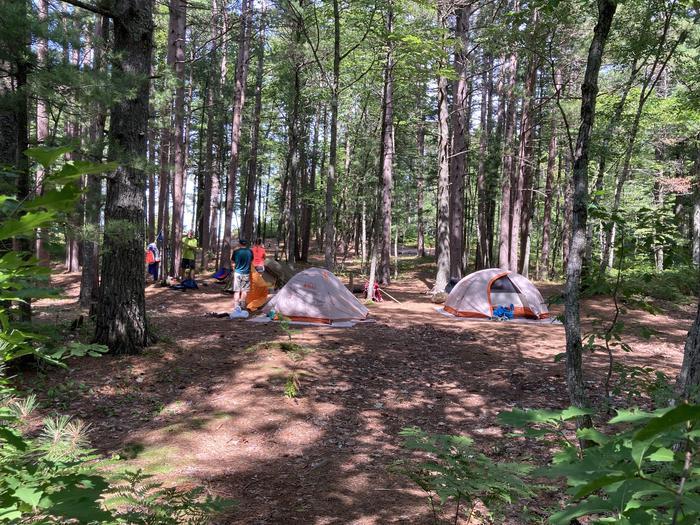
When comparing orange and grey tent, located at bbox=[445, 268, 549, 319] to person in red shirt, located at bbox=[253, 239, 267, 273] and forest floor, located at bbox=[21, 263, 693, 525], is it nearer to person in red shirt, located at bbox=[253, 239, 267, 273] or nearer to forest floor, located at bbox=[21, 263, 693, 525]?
forest floor, located at bbox=[21, 263, 693, 525]

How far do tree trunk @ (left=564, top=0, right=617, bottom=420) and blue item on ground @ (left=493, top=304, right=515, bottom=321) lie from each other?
802 cm

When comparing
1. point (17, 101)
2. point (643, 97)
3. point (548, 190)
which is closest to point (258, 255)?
point (17, 101)

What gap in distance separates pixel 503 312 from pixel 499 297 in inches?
16.9

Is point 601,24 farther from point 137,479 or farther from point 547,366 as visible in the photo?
→ point 547,366

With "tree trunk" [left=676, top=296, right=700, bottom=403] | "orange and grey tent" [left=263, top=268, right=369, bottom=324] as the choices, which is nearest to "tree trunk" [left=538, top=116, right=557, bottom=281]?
"orange and grey tent" [left=263, top=268, right=369, bottom=324]

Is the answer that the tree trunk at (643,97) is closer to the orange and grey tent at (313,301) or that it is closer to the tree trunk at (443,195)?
the orange and grey tent at (313,301)

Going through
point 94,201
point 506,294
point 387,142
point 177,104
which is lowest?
point 506,294

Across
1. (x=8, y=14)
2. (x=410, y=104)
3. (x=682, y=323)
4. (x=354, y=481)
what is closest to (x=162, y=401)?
(x=354, y=481)

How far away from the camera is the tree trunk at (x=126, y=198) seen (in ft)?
20.2

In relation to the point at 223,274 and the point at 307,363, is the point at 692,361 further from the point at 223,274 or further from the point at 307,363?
the point at 223,274

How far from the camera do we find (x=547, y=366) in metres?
7.20

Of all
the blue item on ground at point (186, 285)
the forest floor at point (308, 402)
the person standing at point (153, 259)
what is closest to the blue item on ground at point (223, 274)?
the person standing at point (153, 259)

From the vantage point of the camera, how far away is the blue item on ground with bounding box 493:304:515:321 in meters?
11.5

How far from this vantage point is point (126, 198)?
627cm
